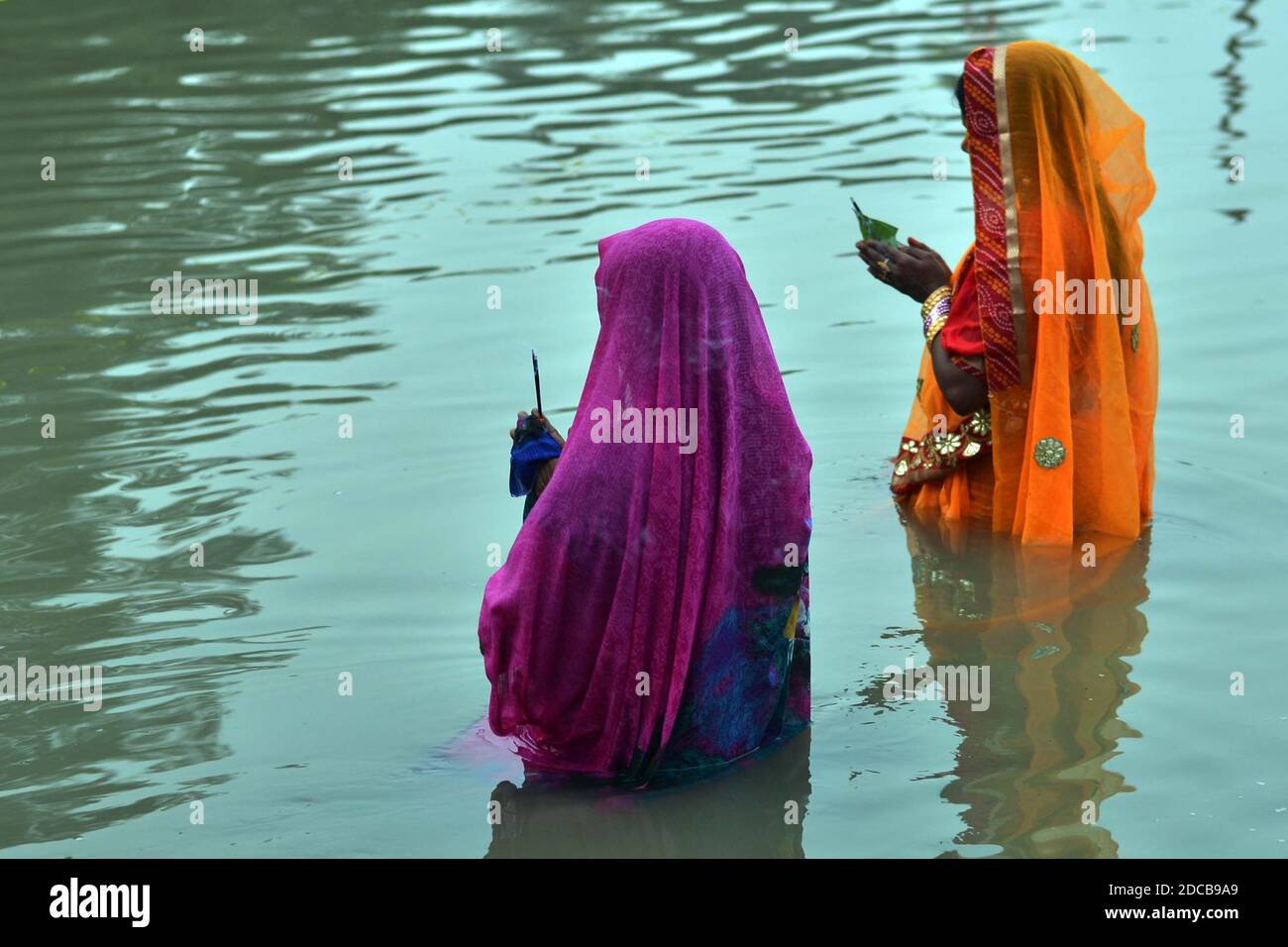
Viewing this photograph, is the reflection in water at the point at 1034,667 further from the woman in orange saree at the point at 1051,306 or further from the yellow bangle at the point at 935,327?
the yellow bangle at the point at 935,327

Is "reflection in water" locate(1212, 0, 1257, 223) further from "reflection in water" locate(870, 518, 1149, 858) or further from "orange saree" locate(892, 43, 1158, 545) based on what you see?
"reflection in water" locate(870, 518, 1149, 858)

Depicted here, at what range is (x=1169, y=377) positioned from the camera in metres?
7.52

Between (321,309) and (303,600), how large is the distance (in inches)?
139

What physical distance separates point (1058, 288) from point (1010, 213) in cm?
29

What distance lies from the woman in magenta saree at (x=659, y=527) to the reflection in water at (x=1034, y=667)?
28.6 inches

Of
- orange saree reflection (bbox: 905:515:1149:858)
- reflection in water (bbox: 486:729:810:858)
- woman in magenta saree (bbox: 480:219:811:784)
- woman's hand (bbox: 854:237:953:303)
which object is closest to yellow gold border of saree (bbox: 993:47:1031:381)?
woman's hand (bbox: 854:237:953:303)

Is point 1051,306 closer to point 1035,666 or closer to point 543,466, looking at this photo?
point 1035,666

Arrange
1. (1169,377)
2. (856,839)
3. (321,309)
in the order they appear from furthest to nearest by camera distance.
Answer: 1. (321,309)
2. (1169,377)
3. (856,839)

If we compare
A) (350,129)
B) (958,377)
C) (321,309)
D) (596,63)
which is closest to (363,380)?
(321,309)

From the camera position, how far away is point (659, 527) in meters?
4.11

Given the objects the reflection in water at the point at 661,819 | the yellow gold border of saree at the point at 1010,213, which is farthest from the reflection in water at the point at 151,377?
the yellow gold border of saree at the point at 1010,213

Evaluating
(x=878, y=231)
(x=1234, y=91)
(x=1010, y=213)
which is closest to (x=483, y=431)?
(x=878, y=231)

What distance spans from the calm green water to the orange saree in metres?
0.31

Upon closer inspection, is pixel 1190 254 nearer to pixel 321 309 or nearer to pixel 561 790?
pixel 321 309
